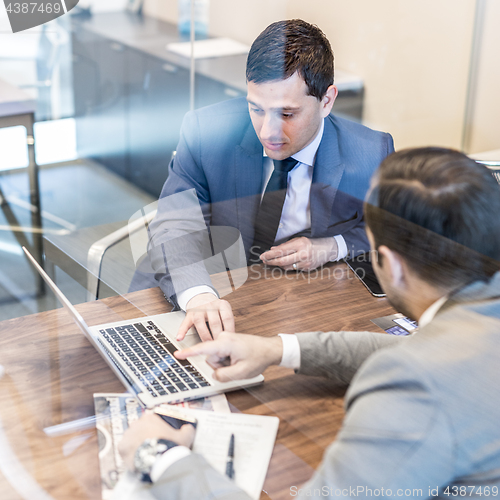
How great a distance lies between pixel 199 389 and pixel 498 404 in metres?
0.41

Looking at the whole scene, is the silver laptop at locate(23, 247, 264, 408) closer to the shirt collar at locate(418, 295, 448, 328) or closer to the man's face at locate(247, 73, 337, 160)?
the shirt collar at locate(418, 295, 448, 328)

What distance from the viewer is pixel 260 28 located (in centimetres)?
138

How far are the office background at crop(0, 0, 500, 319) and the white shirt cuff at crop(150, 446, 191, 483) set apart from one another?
60cm

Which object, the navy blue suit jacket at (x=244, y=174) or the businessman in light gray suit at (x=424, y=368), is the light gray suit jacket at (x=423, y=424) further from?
the navy blue suit jacket at (x=244, y=174)

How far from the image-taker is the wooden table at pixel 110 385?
0.75 meters

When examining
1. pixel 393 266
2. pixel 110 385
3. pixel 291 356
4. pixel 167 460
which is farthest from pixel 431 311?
pixel 110 385

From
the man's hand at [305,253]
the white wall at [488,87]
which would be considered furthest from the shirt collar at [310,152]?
the white wall at [488,87]

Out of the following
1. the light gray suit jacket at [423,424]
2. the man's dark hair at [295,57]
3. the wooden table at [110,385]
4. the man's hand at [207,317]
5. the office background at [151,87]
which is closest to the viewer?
the light gray suit jacket at [423,424]

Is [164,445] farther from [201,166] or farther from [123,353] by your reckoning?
[201,166]

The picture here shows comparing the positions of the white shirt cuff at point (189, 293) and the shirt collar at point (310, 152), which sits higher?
the shirt collar at point (310, 152)

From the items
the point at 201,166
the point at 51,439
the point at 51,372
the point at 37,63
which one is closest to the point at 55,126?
the point at 37,63

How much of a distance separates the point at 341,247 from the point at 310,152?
197 millimetres

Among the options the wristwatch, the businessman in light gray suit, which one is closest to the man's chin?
the businessman in light gray suit

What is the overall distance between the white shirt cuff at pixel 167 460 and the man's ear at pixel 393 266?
1.16 ft
